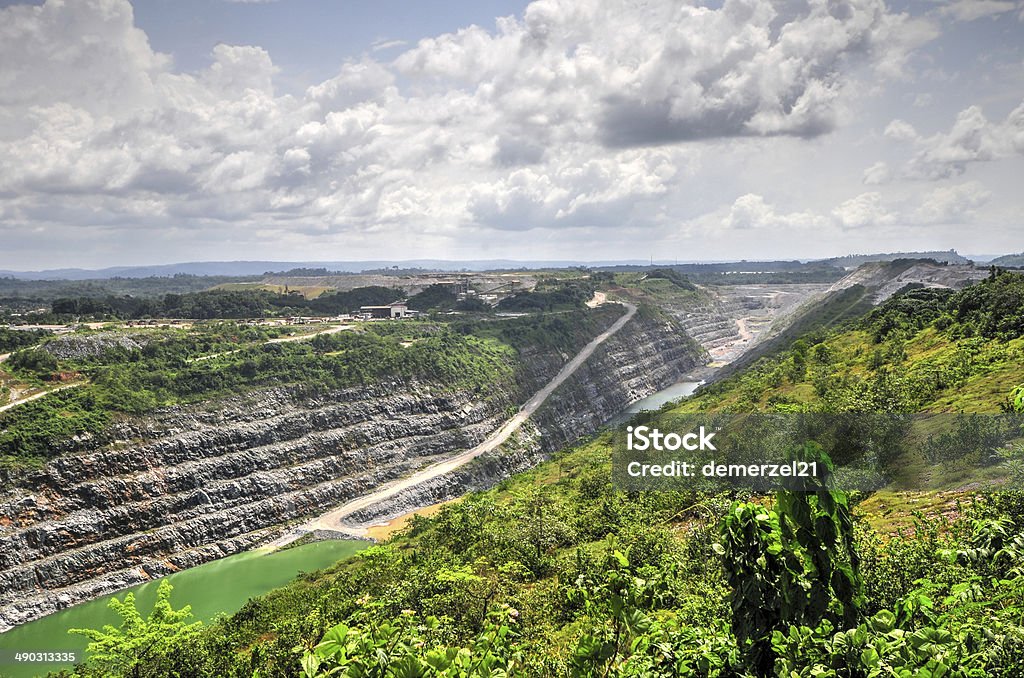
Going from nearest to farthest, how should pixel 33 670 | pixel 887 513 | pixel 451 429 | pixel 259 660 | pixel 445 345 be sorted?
pixel 887 513, pixel 259 660, pixel 33 670, pixel 451 429, pixel 445 345

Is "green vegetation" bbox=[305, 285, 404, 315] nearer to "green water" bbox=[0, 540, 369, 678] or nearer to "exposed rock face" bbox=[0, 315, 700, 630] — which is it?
"exposed rock face" bbox=[0, 315, 700, 630]

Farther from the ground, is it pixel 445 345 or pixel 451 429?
pixel 445 345

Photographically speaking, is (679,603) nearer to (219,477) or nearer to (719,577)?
(719,577)

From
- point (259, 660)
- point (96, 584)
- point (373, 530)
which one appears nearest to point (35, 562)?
point (96, 584)

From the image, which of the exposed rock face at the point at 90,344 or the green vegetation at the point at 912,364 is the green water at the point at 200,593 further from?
the green vegetation at the point at 912,364

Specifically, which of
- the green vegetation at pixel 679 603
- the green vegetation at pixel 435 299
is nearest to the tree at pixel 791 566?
the green vegetation at pixel 679 603

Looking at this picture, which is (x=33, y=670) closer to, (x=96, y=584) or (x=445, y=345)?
(x=96, y=584)
